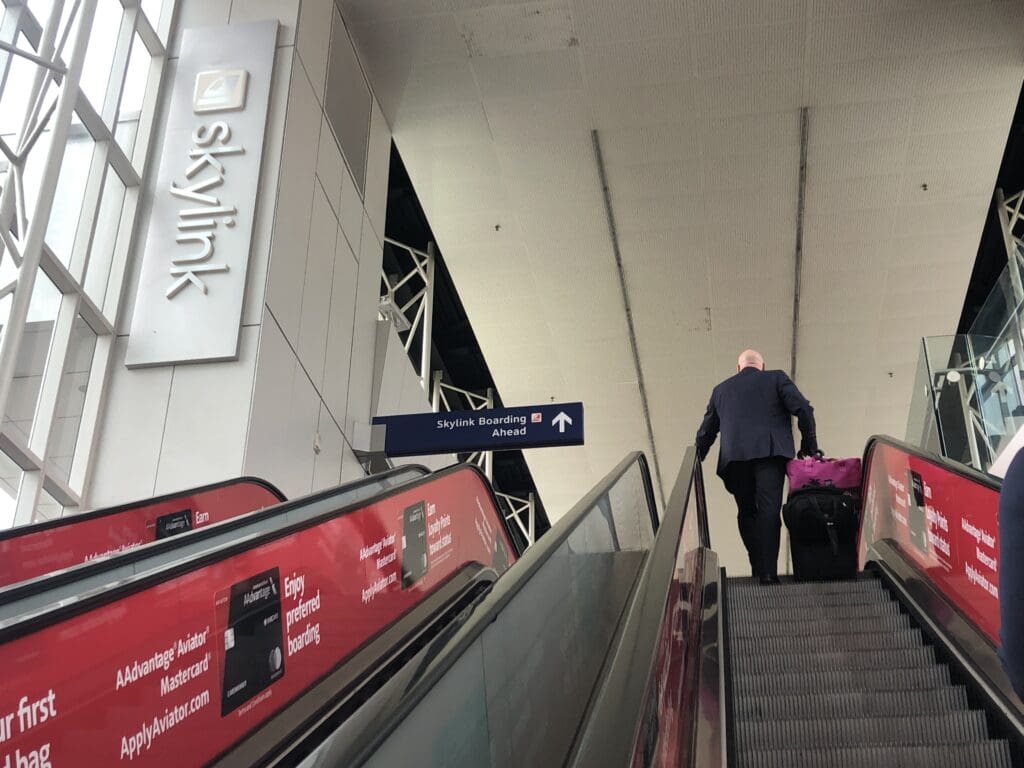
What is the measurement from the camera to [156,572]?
260cm

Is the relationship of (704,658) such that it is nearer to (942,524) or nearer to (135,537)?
(942,524)

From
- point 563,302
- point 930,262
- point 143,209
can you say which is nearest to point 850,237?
point 930,262

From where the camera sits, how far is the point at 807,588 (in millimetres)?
5328

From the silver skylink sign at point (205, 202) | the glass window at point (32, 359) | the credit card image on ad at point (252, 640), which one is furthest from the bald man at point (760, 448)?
the glass window at point (32, 359)

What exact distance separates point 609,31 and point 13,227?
229 inches

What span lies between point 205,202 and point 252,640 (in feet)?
15.4

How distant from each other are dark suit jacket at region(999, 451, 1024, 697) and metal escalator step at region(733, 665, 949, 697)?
2.74 m

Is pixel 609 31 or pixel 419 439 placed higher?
pixel 609 31

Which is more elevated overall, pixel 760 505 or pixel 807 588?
pixel 760 505

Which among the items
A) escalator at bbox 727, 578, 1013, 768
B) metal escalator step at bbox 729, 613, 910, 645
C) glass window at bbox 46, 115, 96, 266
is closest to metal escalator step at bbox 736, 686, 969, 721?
escalator at bbox 727, 578, 1013, 768

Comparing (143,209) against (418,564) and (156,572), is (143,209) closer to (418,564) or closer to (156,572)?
(418,564)

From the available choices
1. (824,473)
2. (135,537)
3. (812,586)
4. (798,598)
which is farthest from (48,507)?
(824,473)

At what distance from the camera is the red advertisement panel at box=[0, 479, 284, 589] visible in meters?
3.51

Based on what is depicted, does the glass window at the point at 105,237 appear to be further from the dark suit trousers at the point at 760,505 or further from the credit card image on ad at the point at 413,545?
the dark suit trousers at the point at 760,505
